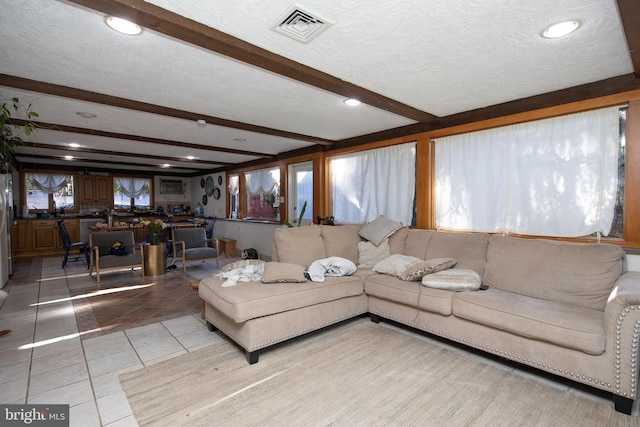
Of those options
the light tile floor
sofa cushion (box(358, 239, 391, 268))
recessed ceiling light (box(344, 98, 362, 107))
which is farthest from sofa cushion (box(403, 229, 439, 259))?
the light tile floor

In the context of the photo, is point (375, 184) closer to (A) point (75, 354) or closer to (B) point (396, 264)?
(B) point (396, 264)

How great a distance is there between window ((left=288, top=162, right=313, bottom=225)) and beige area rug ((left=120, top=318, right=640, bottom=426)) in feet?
10.9

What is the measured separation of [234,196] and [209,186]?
4.98 ft

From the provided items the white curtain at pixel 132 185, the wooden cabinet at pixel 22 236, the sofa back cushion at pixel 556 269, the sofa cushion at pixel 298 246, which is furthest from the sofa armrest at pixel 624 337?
the white curtain at pixel 132 185

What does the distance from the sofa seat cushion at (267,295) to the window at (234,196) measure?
4.96m

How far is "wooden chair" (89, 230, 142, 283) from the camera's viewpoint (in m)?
4.82

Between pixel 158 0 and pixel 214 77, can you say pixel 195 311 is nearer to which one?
pixel 214 77

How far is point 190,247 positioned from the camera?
589cm

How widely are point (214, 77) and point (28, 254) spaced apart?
26.1ft

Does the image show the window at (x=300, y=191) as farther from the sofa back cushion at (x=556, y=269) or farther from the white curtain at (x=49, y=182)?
the white curtain at (x=49, y=182)

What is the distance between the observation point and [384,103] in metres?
3.05

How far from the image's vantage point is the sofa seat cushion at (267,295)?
2.42m

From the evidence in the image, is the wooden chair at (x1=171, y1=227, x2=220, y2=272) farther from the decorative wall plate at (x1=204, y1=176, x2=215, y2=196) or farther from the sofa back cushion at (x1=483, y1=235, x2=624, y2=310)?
the sofa back cushion at (x1=483, y1=235, x2=624, y2=310)

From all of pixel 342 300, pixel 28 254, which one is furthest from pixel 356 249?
pixel 28 254
